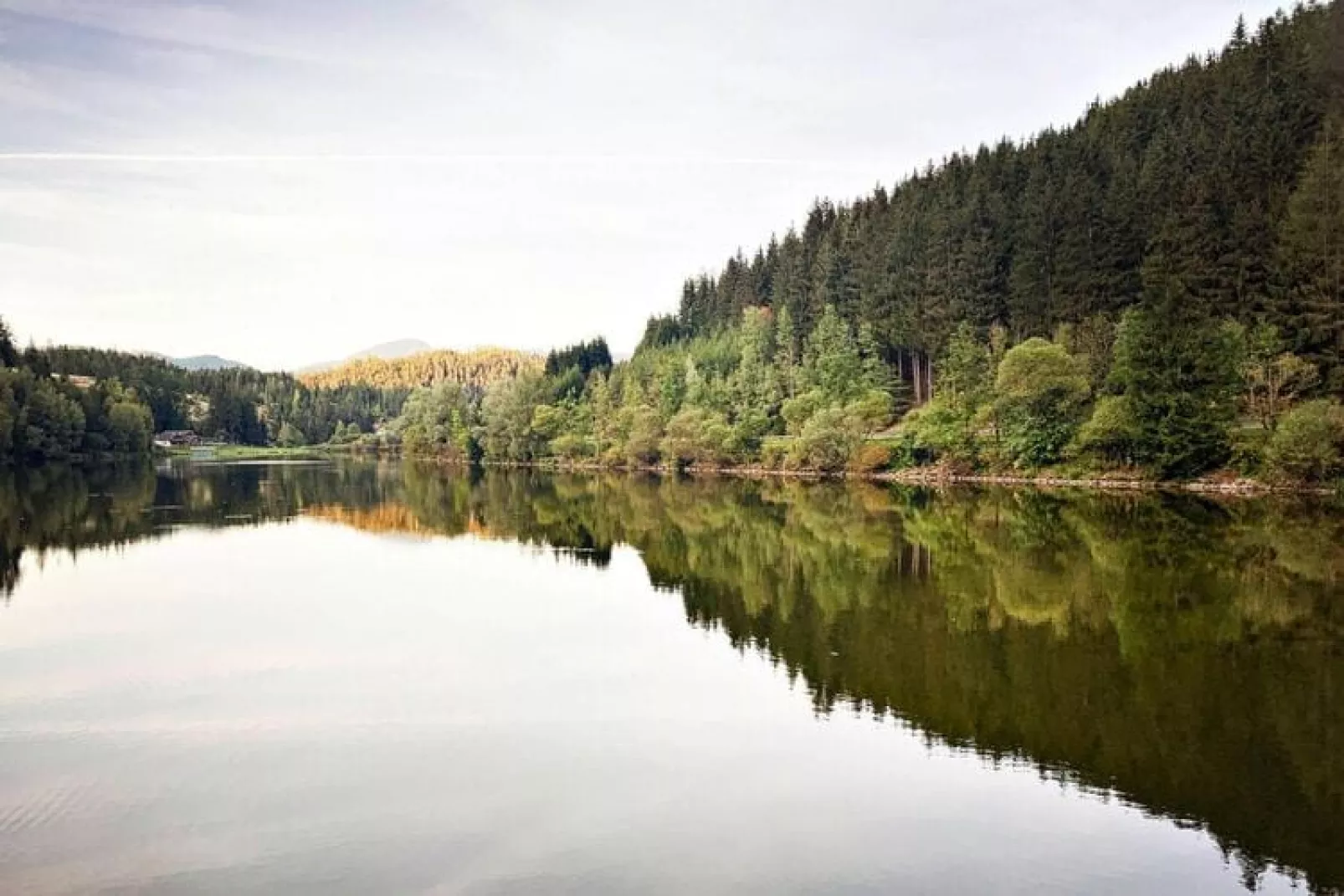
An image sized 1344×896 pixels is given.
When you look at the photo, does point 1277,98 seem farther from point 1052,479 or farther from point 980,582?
point 980,582

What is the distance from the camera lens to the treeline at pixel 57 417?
11262 cm

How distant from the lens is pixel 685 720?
58.7 feet

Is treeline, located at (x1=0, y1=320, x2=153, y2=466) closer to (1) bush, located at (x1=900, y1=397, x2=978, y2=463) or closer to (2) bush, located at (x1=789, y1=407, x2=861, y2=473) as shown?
(2) bush, located at (x1=789, y1=407, x2=861, y2=473)

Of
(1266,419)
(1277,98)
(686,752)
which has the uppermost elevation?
(1277,98)

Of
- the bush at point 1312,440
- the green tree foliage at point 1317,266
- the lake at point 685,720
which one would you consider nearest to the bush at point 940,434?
the green tree foliage at point 1317,266

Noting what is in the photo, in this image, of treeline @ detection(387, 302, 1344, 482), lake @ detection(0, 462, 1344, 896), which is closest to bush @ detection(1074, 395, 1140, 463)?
treeline @ detection(387, 302, 1344, 482)

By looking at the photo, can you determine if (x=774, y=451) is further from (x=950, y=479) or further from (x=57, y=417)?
(x=57, y=417)

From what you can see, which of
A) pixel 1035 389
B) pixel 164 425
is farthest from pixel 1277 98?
pixel 164 425

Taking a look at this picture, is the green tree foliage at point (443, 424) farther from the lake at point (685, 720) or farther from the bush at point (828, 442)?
the lake at point (685, 720)

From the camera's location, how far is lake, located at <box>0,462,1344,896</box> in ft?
39.8

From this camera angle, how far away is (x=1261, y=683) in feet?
61.8

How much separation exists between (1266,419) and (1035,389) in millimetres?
13829

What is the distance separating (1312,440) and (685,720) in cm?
4910

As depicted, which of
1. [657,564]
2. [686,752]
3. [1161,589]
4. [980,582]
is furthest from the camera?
[657,564]
